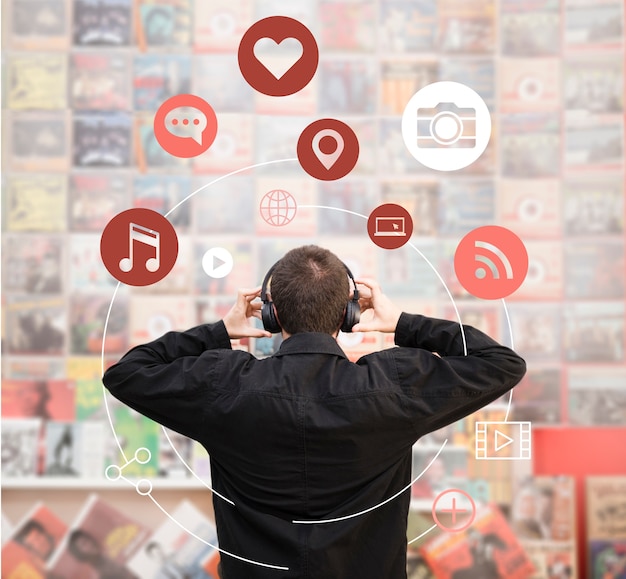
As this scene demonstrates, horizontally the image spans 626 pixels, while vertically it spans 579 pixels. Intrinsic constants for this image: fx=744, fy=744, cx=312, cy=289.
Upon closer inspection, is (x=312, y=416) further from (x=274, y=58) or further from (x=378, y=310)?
(x=274, y=58)

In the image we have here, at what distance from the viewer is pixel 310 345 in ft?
A: 4.50

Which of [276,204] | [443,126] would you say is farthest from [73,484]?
[443,126]

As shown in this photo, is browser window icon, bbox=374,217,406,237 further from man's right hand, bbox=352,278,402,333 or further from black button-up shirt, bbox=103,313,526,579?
black button-up shirt, bbox=103,313,526,579

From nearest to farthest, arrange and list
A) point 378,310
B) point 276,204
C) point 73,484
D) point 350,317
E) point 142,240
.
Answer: point 350,317
point 378,310
point 142,240
point 276,204
point 73,484

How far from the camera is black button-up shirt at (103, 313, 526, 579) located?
52.5 inches

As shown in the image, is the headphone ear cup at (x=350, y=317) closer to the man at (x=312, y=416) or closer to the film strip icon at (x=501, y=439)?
the man at (x=312, y=416)

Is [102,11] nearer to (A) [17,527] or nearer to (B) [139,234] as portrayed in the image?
(B) [139,234]

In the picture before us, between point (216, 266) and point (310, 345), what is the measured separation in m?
1.43

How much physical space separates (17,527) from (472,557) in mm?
1611

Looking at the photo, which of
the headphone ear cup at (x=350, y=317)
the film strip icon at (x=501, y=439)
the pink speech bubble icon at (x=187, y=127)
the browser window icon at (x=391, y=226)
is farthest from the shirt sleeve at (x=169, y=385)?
the film strip icon at (x=501, y=439)

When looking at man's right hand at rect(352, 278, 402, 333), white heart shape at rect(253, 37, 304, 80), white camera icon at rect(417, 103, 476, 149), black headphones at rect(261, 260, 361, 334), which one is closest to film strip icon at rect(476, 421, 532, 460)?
white camera icon at rect(417, 103, 476, 149)

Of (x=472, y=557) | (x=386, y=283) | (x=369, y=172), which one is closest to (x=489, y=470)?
(x=472, y=557)

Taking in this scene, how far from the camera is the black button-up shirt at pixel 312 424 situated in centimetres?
133

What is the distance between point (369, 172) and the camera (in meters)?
2.68
